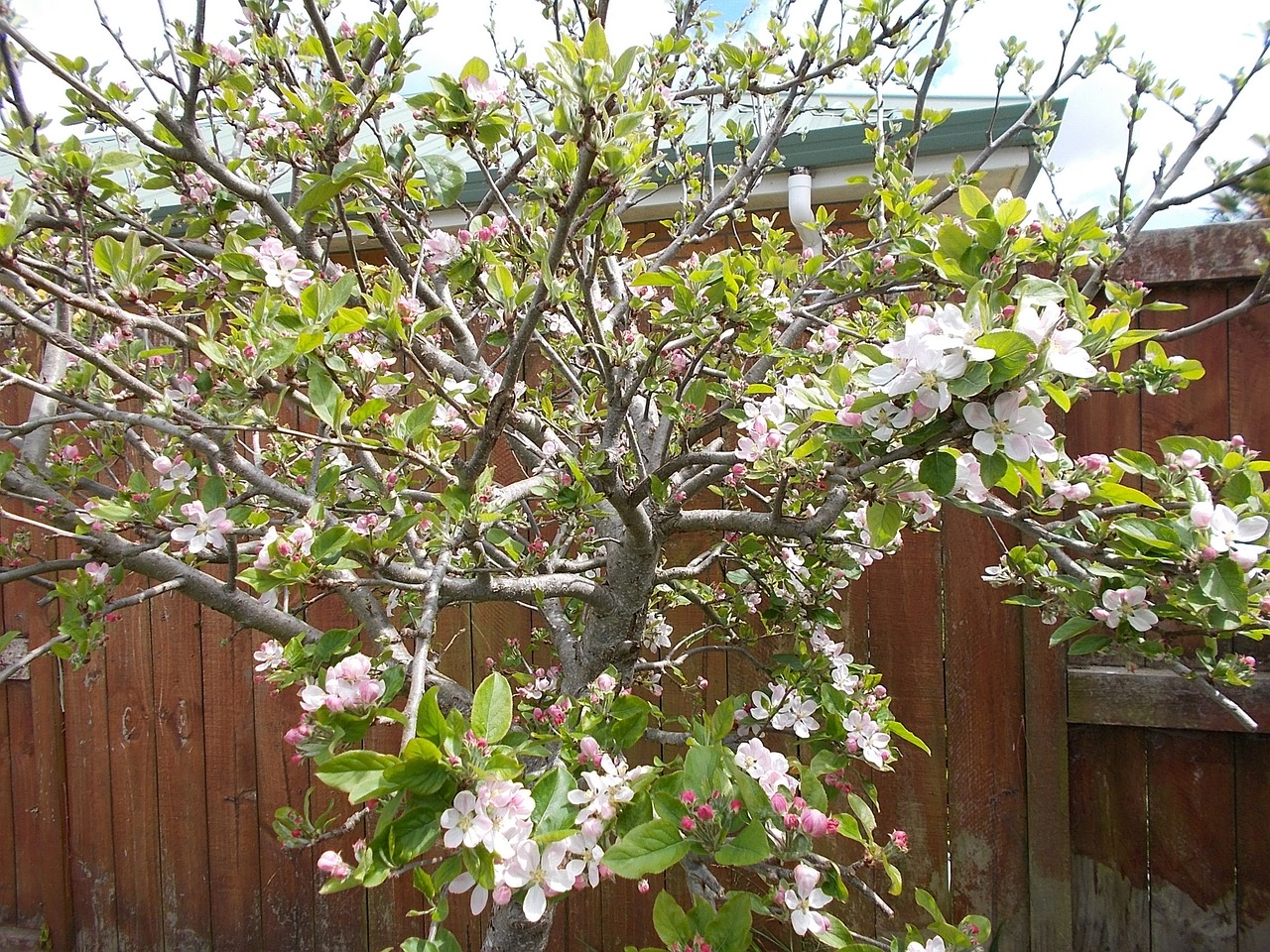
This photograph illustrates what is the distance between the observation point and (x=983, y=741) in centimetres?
197

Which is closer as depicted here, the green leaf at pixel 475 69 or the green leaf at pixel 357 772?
the green leaf at pixel 357 772

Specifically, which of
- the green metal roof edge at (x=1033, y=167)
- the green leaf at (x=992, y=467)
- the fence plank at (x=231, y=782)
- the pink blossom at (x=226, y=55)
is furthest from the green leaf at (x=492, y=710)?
the fence plank at (x=231, y=782)

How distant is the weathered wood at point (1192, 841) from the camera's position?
182 cm

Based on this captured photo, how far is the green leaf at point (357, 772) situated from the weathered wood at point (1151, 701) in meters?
1.67

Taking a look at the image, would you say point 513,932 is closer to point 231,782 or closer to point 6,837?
point 231,782

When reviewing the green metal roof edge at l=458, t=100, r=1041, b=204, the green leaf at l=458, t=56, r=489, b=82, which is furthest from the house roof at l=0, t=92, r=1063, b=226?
the green leaf at l=458, t=56, r=489, b=82

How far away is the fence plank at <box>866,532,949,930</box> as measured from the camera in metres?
2.00

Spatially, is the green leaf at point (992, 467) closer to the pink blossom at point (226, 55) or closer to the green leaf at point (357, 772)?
the green leaf at point (357, 772)

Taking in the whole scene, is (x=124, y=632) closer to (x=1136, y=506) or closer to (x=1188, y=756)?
(x=1136, y=506)

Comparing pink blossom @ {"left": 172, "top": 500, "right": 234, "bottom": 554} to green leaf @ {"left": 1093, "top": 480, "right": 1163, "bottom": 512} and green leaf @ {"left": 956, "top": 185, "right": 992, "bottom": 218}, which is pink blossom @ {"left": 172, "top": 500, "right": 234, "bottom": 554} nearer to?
green leaf @ {"left": 956, "top": 185, "right": 992, "bottom": 218}

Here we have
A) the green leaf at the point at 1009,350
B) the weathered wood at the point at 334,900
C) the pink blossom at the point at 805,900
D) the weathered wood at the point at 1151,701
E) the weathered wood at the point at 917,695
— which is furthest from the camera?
the weathered wood at the point at 334,900

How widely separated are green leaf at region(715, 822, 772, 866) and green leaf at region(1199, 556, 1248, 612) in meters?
0.58

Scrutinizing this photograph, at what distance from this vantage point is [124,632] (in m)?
2.63

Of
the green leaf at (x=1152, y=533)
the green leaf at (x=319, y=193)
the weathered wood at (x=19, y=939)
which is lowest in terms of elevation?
the weathered wood at (x=19, y=939)
